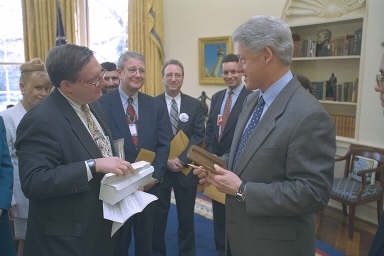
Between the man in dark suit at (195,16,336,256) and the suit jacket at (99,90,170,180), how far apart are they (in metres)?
0.88

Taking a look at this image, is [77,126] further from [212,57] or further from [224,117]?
[212,57]

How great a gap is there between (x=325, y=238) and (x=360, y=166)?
3.03ft

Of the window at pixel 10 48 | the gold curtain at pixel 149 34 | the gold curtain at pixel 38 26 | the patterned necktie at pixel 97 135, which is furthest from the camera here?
the gold curtain at pixel 149 34

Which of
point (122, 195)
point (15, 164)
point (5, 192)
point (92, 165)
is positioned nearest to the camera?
point (92, 165)

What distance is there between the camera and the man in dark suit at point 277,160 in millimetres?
1255

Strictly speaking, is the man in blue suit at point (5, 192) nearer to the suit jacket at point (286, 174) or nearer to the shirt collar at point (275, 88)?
the suit jacket at point (286, 174)

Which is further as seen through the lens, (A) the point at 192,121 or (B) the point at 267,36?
(A) the point at 192,121

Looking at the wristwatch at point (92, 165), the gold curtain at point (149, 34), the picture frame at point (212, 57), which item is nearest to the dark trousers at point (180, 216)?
the wristwatch at point (92, 165)

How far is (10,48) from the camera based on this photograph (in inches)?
214

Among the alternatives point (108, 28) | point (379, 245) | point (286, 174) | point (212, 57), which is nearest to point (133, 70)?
point (286, 174)

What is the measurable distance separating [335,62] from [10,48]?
5.16 metres

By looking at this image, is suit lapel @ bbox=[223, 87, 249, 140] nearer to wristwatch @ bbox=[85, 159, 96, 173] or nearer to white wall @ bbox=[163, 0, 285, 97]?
wristwatch @ bbox=[85, 159, 96, 173]

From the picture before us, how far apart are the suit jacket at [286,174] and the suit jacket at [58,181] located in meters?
0.68

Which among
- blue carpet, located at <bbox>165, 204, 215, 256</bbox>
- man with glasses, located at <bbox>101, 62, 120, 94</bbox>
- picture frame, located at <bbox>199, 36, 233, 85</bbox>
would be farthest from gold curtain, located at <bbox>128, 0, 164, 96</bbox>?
blue carpet, located at <bbox>165, 204, 215, 256</bbox>
